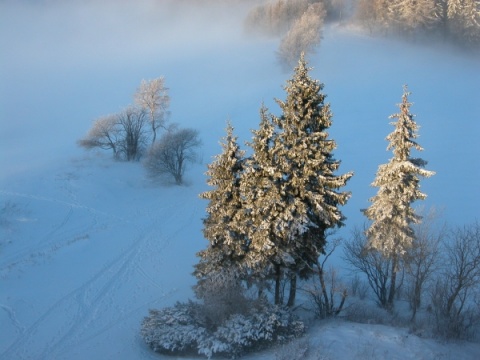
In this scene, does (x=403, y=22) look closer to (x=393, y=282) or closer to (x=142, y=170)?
(x=142, y=170)

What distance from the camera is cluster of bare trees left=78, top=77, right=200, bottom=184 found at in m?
46.2

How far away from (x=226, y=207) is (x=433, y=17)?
72268 millimetres

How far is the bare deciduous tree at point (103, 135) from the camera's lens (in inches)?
1965

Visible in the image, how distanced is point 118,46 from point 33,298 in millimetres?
99169

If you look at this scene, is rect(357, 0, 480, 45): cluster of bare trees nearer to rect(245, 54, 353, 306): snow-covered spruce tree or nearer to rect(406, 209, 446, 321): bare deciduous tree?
rect(406, 209, 446, 321): bare deciduous tree

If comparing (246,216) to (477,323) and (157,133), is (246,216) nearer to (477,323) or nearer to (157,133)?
(477,323)

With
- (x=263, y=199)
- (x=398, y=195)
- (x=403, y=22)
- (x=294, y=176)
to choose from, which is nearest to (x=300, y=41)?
(x=403, y=22)

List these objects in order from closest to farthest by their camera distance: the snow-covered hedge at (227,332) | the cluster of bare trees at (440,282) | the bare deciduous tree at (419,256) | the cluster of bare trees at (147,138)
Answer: the snow-covered hedge at (227,332), the cluster of bare trees at (440,282), the bare deciduous tree at (419,256), the cluster of bare trees at (147,138)

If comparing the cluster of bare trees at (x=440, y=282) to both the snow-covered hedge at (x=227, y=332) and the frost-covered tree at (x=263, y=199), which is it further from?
the frost-covered tree at (x=263, y=199)

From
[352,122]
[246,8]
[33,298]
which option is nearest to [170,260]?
[33,298]

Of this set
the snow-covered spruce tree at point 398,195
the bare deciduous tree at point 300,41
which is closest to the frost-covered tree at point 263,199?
the snow-covered spruce tree at point 398,195

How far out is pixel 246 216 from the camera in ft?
62.8

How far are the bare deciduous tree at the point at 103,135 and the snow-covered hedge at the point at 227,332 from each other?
112 feet

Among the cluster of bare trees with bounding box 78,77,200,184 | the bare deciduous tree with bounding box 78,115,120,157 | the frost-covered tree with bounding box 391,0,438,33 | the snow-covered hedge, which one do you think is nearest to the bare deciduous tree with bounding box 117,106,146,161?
the cluster of bare trees with bounding box 78,77,200,184
